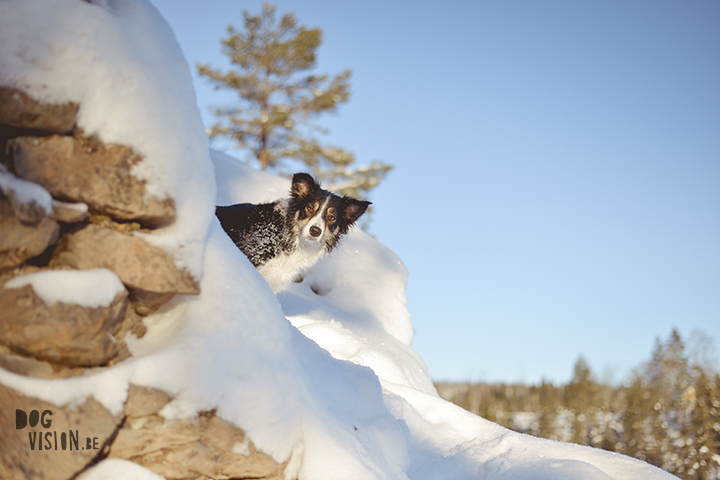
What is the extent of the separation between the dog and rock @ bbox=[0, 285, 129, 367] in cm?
344

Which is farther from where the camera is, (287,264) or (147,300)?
(287,264)

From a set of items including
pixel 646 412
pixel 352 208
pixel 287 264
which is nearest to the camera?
pixel 287 264

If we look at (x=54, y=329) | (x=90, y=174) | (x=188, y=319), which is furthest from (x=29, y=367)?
(x=90, y=174)

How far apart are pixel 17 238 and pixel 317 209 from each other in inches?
164

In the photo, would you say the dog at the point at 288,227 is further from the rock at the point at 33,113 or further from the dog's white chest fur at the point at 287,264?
the rock at the point at 33,113

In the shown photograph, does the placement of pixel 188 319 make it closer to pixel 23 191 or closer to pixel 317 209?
pixel 23 191

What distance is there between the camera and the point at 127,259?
7.09 ft

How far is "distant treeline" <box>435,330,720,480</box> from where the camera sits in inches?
1022

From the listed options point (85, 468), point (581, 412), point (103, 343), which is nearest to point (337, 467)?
point (85, 468)

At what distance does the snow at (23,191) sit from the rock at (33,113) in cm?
22

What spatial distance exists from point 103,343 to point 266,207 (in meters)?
3.91

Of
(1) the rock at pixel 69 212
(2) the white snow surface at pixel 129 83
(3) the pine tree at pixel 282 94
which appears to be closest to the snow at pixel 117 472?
(2) the white snow surface at pixel 129 83

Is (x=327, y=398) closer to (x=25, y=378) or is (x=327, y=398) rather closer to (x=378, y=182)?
(x=25, y=378)

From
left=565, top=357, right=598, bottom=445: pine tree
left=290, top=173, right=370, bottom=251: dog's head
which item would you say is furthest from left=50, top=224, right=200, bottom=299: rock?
left=565, top=357, right=598, bottom=445: pine tree
